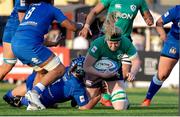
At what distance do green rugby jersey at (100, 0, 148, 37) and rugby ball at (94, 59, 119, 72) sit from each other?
4.63 ft

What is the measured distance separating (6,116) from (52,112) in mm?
1116

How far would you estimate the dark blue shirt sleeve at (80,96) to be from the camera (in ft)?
44.9

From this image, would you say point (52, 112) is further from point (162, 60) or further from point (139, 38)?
point (139, 38)

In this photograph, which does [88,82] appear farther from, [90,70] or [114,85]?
[114,85]

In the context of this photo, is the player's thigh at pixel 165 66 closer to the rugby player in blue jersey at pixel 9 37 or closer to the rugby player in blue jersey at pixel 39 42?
the rugby player in blue jersey at pixel 9 37

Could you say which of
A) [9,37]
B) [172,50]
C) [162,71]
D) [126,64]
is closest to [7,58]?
[9,37]

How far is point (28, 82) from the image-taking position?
14234 millimetres

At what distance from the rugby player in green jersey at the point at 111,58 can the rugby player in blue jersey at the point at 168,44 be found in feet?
4.81

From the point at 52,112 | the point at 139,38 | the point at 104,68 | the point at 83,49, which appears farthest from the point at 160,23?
the point at 139,38

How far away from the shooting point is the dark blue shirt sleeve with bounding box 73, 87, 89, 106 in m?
13.7

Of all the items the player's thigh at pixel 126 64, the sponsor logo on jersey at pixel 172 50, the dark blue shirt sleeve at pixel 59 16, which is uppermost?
the dark blue shirt sleeve at pixel 59 16

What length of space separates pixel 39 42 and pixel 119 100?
1.50 metres

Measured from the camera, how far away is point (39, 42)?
1326 centimetres

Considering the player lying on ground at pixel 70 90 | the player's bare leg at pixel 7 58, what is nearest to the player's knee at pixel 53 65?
the player lying on ground at pixel 70 90
